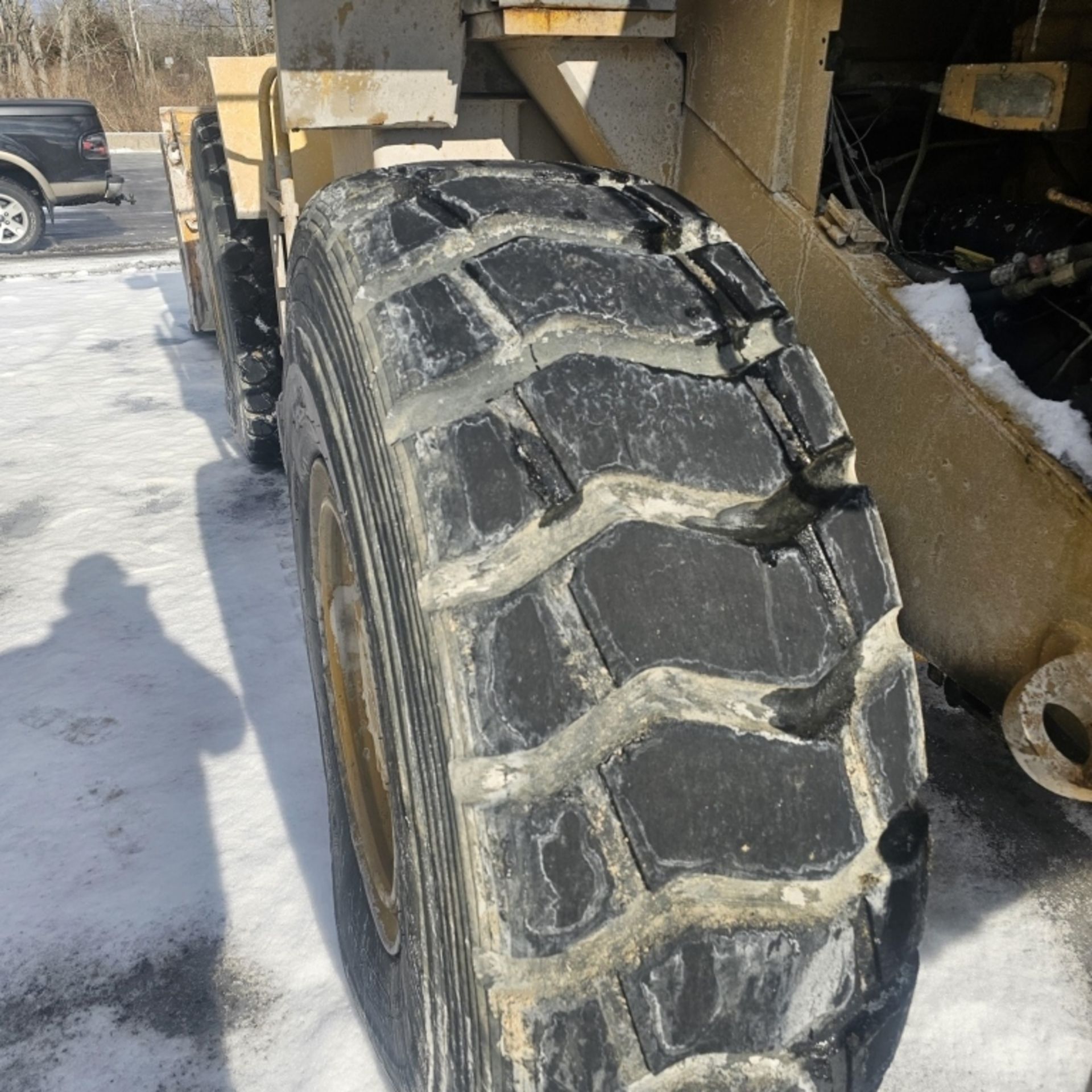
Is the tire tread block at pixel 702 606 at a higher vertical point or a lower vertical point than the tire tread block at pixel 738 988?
higher

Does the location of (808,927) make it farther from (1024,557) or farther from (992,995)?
A: (992,995)

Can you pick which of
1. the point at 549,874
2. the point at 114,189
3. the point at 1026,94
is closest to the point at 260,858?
the point at 549,874

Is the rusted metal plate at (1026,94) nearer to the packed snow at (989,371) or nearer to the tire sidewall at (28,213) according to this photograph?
the packed snow at (989,371)

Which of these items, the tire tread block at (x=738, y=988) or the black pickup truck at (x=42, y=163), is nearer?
the tire tread block at (x=738, y=988)

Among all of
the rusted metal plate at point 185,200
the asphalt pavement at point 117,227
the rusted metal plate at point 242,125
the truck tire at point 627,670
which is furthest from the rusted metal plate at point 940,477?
the asphalt pavement at point 117,227

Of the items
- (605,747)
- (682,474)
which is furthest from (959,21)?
(605,747)

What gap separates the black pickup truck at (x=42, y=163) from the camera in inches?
402

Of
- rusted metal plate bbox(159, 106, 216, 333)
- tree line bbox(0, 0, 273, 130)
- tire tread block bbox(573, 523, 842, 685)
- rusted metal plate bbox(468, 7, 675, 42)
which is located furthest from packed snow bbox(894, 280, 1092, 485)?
tree line bbox(0, 0, 273, 130)

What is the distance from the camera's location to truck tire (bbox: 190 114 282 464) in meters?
3.73

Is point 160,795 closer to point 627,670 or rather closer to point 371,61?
point 371,61

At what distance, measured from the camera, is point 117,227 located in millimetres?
12555

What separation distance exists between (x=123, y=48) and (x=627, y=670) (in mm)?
34780

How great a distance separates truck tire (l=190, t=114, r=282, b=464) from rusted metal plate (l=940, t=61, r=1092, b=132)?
2.84 metres

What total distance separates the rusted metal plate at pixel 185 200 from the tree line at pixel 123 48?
70.2 feet
